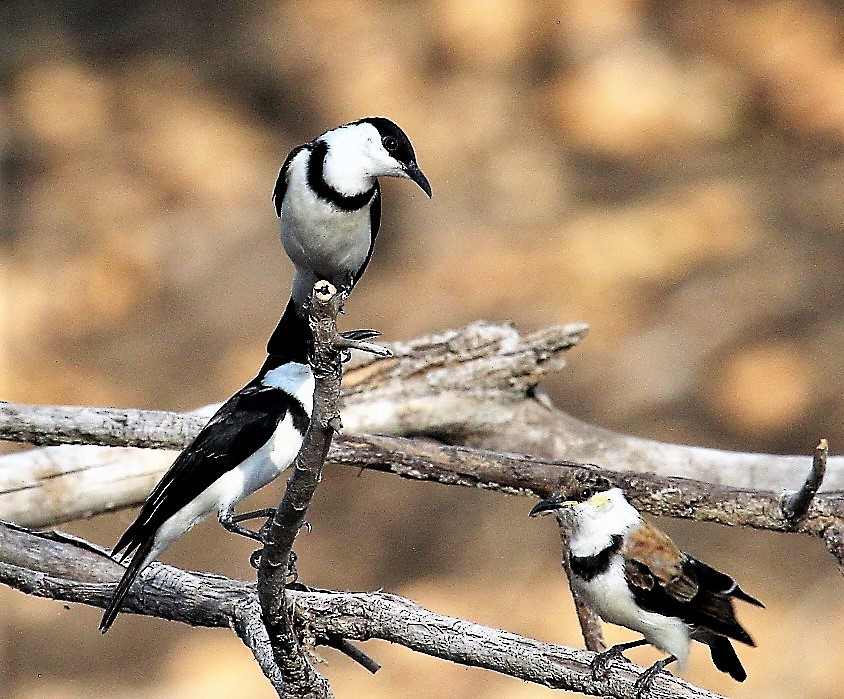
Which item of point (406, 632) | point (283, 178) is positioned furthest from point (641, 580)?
point (283, 178)

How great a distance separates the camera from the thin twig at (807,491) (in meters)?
1.50

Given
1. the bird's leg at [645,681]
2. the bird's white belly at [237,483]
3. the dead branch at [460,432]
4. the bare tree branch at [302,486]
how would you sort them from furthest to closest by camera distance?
the dead branch at [460,432]
the bird's white belly at [237,483]
the bird's leg at [645,681]
the bare tree branch at [302,486]

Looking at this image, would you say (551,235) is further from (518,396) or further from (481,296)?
(518,396)

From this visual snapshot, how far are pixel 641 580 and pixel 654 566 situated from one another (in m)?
0.03

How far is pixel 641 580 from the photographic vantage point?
1.50 meters

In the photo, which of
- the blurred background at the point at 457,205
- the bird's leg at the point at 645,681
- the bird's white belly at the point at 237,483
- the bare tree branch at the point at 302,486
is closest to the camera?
the bare tree branch at the point at 302,486

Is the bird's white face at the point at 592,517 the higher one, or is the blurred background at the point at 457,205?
the blurred background at the point at 457,205

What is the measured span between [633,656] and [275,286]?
4.69 ft

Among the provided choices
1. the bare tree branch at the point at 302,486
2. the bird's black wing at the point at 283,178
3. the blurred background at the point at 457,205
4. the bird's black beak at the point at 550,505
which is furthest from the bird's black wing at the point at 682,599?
the blurred background at the point at 457,205

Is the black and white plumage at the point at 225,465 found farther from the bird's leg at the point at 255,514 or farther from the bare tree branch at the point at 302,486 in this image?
the bare tree branch at the point at 302,486

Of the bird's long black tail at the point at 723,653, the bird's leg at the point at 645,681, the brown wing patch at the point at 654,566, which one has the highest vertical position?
the brown wing patch at the point at 654,566

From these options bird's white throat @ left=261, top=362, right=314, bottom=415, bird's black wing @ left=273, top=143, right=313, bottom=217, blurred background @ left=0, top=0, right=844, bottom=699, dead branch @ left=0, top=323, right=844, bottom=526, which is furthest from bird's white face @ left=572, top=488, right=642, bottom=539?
blurred background @ left=0, top=0, right=844, bottom=699

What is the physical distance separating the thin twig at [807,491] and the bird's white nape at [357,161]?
642 millimetres

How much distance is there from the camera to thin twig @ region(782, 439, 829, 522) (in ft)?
4.92
